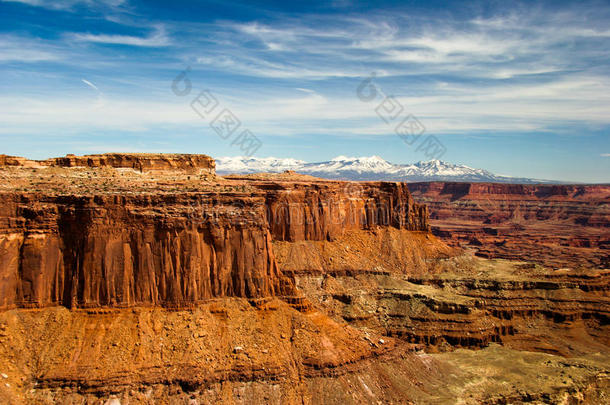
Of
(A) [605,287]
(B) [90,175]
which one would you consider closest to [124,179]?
(B) [90,175]

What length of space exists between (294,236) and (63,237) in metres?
40.2

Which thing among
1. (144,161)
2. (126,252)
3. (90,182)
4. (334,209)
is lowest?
(126,252)

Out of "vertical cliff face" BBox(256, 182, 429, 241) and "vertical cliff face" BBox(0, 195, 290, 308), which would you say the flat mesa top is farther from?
"vertical cliff face" BBox(256, 182, 429, 241)

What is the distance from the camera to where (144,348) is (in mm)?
42312

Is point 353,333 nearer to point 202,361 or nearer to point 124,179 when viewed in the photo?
point 202,361

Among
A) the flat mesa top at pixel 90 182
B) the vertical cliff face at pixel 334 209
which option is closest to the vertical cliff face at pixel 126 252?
the flat mesa top at pixel 90 182

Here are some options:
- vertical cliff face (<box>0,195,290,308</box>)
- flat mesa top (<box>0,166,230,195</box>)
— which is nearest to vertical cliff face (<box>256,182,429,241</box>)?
flat mesa top (<box>0,166,230,195</box>)

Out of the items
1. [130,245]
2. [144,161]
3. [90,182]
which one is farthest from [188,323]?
[144,161]

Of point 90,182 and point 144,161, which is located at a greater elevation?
point 144,161

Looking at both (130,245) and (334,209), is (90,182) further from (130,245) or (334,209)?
(334,209)

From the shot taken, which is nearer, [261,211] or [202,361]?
[202,361]

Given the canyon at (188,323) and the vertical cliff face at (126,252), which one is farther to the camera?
the vertical cliff face at (126,252)

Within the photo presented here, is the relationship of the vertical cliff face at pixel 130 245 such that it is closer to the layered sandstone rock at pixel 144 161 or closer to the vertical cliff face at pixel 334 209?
the layered sandstone rock at pixel 144 161

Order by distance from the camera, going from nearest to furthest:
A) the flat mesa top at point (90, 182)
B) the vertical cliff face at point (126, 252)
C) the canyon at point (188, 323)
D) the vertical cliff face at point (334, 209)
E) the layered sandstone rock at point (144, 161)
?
1. the canyon at point (188, 323)
2. the vertical cliff face at point (126, 252)
3. the flat mesa top at point (90, 182)
4. the layered sandstone rock at point (144, 161)
5. the vertical cliff face at point (334, 209)
